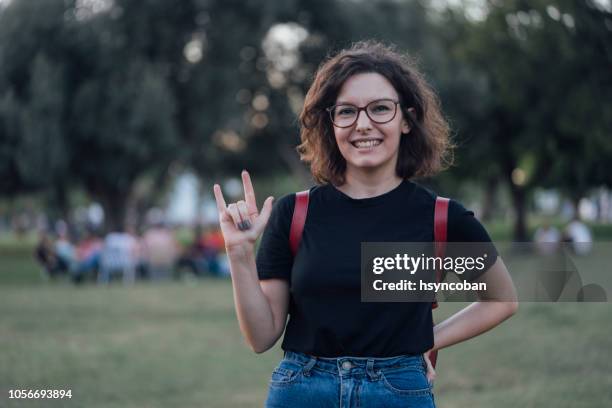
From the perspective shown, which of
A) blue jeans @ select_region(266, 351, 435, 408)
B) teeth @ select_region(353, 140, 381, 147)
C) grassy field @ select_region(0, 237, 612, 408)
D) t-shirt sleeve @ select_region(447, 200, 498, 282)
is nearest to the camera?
blue jeans @ select_region(266, 351, 435, 408)

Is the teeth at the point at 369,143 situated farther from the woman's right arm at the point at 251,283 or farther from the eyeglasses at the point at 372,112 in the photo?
the woman's right arm at the point at 251,283

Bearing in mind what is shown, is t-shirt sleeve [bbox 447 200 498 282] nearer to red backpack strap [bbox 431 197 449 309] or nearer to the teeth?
red backpack strap [bbox 431 197 449 309]

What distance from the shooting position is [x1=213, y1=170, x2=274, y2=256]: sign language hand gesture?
7.82ft

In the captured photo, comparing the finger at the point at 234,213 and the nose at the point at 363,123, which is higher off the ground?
the nose at the point at 363,123

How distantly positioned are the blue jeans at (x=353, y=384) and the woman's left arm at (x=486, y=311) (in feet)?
0.70

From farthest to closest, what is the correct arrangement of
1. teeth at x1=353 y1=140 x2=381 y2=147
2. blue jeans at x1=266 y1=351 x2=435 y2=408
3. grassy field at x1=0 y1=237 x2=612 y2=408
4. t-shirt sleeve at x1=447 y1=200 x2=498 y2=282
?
1. grassy field at x1=0 y1=237 x2=612 y2=408
2. teeth at x1=353 y1=140 x2=381 y2=147
3. t-shirt sleeve at x1=447 y1=200 x2=498 y2=282
4. blue jeans at x1=266 y1=351 x2=435 y2=408

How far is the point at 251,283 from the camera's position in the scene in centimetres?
238

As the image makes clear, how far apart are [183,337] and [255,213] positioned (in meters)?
8.79

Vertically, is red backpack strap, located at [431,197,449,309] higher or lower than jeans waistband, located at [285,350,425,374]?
higher

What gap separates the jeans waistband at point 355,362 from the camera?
7.49ft

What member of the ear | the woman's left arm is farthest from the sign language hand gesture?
the woman's left arm

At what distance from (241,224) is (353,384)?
553 millimetres

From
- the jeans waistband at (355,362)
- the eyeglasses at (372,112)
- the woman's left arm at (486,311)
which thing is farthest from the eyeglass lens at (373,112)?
the jeans waistband at (355,362)

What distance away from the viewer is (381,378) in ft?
7.47
